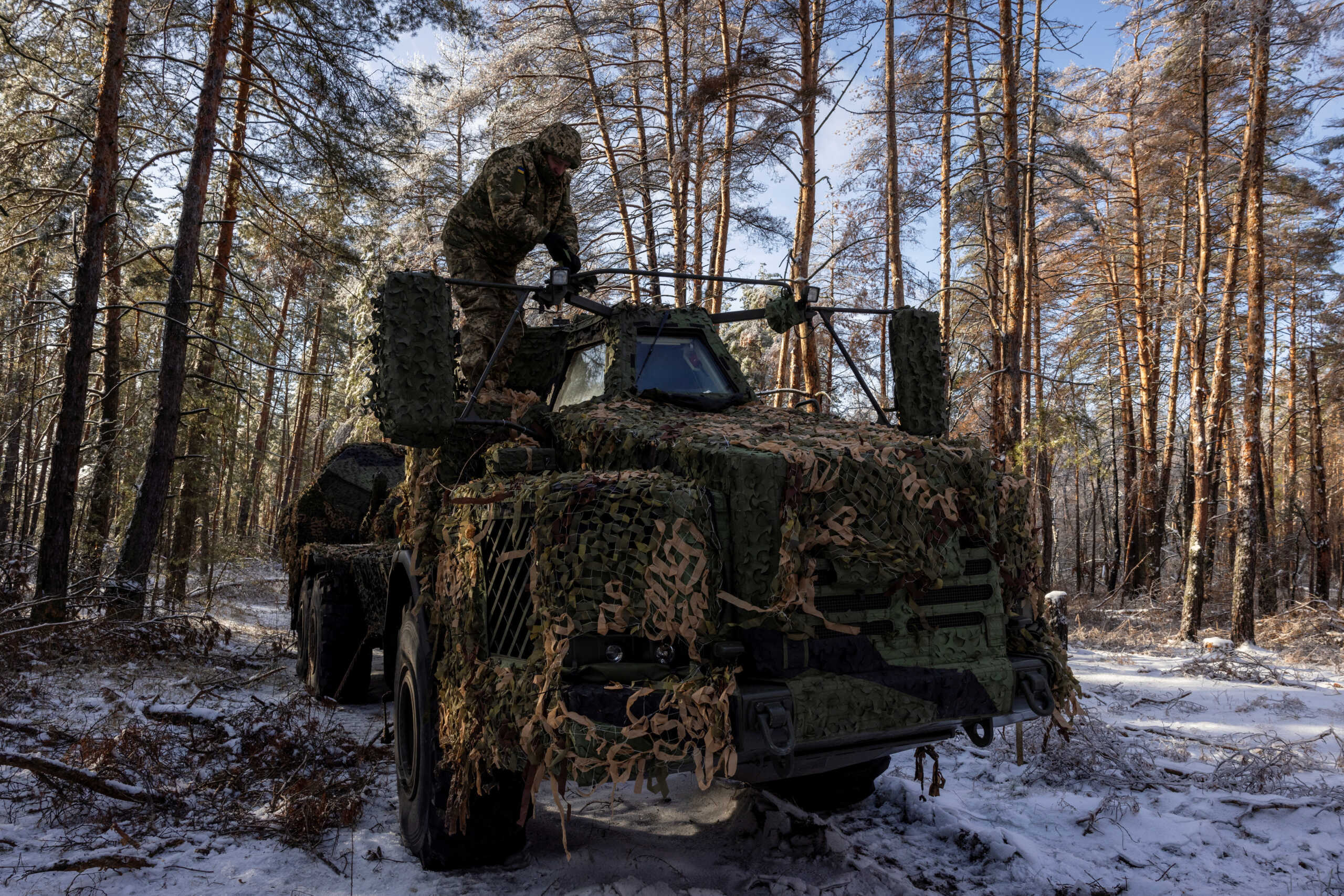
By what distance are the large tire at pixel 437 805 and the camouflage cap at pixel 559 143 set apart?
303cm

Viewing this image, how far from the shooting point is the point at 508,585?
3.33 metres

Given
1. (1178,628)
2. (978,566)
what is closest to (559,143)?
(978,566)

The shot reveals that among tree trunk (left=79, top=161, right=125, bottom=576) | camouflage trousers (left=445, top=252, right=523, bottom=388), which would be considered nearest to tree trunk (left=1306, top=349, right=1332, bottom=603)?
camouflage trousers (left=445, top=252, right=523, bottom=388)

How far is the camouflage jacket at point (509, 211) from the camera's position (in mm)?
5363

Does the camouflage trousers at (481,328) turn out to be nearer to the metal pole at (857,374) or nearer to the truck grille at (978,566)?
the metal pole at (857,374)

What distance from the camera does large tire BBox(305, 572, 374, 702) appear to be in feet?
21.9

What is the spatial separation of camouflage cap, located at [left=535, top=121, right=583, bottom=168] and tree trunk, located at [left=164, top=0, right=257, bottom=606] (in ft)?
24.7

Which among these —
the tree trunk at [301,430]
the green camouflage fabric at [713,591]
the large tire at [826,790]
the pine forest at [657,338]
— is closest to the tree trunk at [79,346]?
the pine forest at [657,338]

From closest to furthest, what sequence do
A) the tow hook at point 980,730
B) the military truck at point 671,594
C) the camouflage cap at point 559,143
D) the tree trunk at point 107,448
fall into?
the military truck at point 671,594
the tow hook at point 980,730
the camouflage cap at point 559,143
the tree trunk at point 107,448

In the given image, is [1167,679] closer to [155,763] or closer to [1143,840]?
[1143,840]

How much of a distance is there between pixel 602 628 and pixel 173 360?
28.2ft

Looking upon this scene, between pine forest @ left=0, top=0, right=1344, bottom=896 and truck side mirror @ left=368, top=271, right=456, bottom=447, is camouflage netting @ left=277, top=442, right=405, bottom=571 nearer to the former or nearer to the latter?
pine forest @ left=0, top=0, right=1344, bottom=896

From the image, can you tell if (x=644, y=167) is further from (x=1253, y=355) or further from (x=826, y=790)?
(x=826, y=790)

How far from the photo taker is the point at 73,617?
845cm
